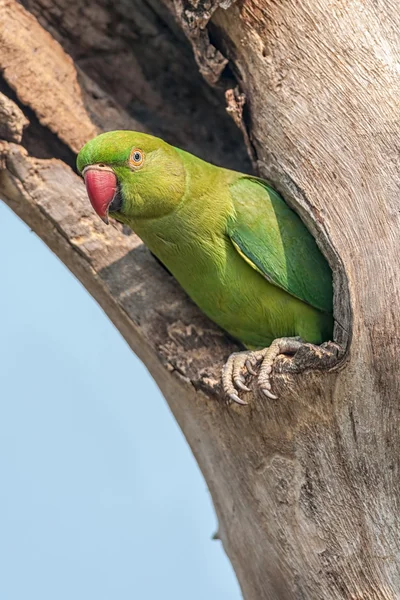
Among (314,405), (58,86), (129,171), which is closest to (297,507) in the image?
(314,405)

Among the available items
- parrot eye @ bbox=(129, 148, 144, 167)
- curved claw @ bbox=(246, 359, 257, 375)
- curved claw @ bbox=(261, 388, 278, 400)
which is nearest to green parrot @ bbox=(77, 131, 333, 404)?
parrot eye @ bbox=(129, 148, 144, 167)

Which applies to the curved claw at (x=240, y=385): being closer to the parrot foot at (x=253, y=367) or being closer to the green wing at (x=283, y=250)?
the parrot foot at (x=253, y=367)

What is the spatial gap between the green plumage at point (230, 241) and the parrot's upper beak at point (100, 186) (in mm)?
56

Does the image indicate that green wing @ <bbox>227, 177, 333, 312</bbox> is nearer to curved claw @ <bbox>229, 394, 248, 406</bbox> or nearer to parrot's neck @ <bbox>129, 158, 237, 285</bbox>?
parrot's neck @ <bbox>129, 158, 237, 285</bbox>

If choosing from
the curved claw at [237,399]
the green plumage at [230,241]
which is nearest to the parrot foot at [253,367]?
the curved claw at [237,399]

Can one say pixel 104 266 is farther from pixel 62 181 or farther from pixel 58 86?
pixel 58 86

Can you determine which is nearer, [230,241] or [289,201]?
[289,201]

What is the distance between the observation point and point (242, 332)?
4.39 metres

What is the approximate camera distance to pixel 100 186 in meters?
3.97

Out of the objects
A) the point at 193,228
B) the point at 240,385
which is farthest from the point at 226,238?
the point at 240,385

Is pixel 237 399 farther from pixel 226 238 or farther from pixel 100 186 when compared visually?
pixel 100 186

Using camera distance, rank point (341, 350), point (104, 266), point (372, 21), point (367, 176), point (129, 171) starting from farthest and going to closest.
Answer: point (104, 266) < point (129, 171) < point (372, 21) < point (367, 176) < point (341, 350)

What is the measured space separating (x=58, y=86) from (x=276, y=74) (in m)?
1.41

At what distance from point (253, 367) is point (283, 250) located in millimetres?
723
